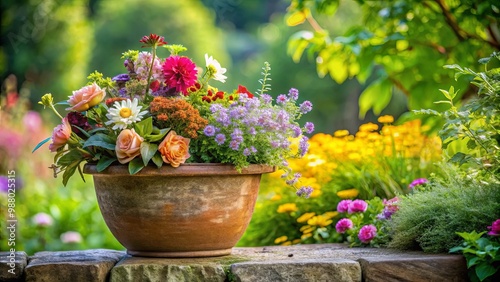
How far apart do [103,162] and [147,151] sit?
170 mm

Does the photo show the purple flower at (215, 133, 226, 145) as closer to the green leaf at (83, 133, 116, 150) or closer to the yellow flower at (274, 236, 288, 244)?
the green leaf at (83, 133, 116, 150)

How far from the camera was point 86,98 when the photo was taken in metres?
2.17

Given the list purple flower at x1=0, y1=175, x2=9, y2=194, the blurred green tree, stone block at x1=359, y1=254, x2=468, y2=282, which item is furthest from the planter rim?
the blurred green tree

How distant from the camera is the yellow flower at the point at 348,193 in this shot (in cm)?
327

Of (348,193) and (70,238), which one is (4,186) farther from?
(348,193)

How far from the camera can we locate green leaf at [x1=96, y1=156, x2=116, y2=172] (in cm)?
210

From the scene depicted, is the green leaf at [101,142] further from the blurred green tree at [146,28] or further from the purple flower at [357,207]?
the blurred green tree at [146,28]

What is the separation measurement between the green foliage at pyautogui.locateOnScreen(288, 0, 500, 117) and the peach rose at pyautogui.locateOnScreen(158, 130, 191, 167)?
56.7 inches

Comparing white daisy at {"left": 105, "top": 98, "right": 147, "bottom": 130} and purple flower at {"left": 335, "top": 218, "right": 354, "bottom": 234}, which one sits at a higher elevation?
white daisy at {"left": 105, "top": 98, "right": 147, "bottom": 130}

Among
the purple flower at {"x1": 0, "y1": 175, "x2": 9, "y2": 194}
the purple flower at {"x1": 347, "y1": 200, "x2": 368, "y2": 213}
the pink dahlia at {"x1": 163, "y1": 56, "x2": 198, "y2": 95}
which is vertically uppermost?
the pink dahlia at {"x1": 163, "y1": 56, "x2": 198, "y2": 95}

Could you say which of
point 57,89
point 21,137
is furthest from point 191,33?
point 21,137

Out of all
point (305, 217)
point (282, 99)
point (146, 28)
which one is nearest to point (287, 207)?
point (305, 217)

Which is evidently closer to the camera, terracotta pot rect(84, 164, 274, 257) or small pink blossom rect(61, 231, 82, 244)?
terracotta pot rect(84, 164, 274, 257)

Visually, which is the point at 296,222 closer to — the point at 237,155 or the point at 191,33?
the point at 237,155
